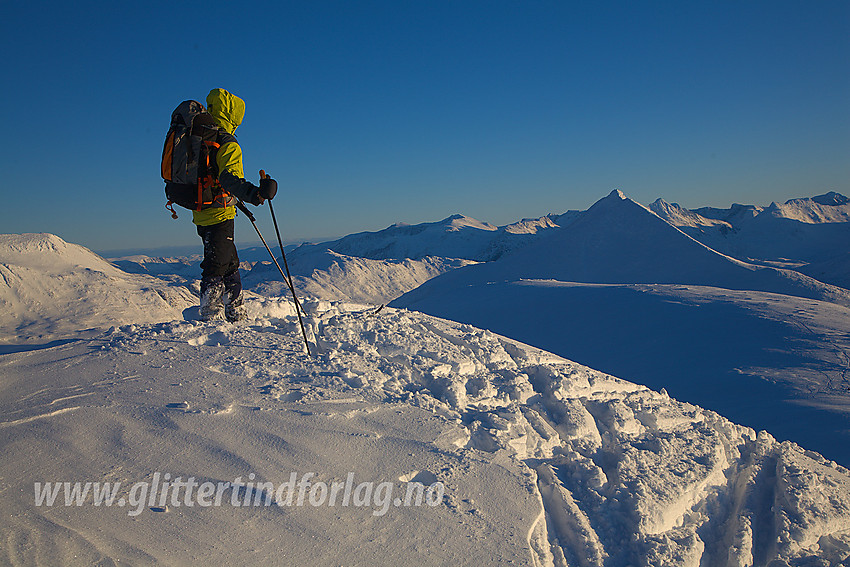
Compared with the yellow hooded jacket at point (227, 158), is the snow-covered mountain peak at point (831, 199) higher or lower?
higher

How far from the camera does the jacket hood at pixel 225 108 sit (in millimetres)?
4324

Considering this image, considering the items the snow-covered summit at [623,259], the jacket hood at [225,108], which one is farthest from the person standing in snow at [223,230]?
the snow-covered summit at [623,259]

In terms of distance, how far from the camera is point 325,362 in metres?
3.53

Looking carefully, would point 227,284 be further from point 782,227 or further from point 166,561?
point 782,227

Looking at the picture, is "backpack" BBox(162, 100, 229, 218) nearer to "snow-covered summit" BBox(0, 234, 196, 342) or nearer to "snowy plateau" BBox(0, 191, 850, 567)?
"snowy plateau" BBox(0, 191, 850, 567)

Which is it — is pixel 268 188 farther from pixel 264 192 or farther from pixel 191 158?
pixel 191 158

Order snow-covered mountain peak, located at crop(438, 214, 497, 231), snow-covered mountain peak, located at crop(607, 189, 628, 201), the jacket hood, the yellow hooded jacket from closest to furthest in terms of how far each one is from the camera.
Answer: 1. the yellow hooded jacket
2. the jacket hood
3. snow-covered mountain peak, located at crop(607, 189, 628, 201)
4. snow-covered mountain peak, located at crop(438, 214, 497, 231)

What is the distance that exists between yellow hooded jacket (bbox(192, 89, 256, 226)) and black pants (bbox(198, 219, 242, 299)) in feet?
0.28

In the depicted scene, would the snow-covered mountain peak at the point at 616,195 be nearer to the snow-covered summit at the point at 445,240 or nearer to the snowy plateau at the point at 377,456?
the snowy plateau at the point at 377,456

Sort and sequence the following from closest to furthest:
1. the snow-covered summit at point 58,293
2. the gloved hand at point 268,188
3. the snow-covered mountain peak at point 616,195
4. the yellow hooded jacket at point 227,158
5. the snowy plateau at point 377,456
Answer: the snowy plateau at point 377,456, the gloved hand at point 268,188, the yellow hooded jacket at point 227,158, the snow-covered summit at point 58,293, the snow-covered mountain peak at point 616,195

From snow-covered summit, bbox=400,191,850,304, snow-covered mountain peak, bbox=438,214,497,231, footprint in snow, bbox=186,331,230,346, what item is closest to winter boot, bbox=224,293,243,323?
footprint in snow, bbox=186,331,230,346

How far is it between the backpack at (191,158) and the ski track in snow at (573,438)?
1227 millimetres

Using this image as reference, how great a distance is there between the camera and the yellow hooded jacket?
3868 mm

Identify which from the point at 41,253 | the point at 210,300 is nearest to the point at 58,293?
the point at 41,253
